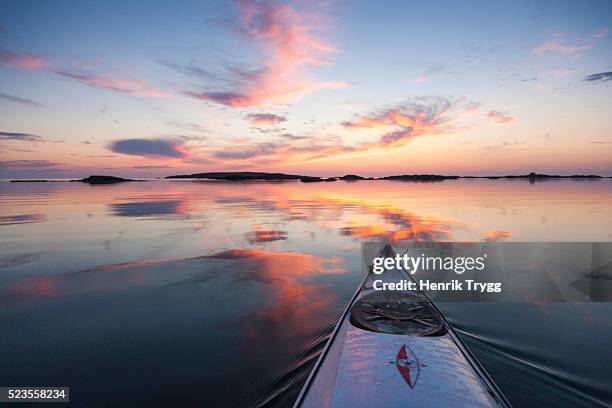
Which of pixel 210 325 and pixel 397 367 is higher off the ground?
pixel 397 367

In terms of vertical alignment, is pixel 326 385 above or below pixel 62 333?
above

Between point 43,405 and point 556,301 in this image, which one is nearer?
point 43,405

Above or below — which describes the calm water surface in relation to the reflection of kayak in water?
below

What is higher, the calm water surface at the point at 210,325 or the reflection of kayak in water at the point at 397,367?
the reflection of kayak in water at the point at 397,367

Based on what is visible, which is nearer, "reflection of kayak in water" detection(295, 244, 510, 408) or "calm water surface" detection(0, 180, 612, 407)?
"reflection of kayak in water" detection(295, 244, 510, 408)

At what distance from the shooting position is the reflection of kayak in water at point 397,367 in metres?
4.71

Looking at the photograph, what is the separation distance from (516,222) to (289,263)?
1996cm

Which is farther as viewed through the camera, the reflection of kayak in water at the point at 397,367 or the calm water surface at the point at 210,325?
the calm water surface at the point at 210,325

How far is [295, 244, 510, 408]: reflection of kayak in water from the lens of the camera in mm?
4711

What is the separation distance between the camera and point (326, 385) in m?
5.10

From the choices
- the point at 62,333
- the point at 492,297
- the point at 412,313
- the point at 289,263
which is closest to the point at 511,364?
the point at 412,313

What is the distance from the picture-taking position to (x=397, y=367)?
17.7 ft

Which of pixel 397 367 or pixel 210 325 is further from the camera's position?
pixel 210 325

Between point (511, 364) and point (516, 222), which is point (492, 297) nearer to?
point (511, 364)
